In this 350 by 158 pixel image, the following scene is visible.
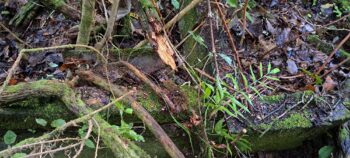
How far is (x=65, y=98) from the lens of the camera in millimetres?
2379

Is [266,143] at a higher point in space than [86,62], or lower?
lower

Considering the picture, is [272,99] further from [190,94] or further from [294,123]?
[190,94]

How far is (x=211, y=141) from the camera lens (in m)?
2.41

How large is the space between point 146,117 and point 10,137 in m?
0.77

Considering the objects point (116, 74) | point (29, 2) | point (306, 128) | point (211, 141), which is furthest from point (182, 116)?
point (29, 2)

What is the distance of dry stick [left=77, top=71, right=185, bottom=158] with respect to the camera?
223cm

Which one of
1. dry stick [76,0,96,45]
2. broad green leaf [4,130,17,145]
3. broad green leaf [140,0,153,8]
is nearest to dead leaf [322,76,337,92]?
broad green leaf [140,0,153,8]

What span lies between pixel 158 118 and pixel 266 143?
2.24ft

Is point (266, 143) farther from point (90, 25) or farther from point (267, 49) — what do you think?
point (90, 25)

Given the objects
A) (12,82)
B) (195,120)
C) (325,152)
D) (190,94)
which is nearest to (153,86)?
(190,94)

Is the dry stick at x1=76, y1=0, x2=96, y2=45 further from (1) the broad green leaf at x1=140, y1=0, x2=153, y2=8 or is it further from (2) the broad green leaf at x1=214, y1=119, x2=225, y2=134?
(2) the broad green leaf at x1=214, y1=119, x2=225, y2=134

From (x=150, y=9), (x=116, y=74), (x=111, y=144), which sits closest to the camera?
(x=111, y=144)

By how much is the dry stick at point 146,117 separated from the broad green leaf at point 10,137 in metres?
0.55

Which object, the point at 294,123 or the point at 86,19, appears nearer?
the point at 294,123
